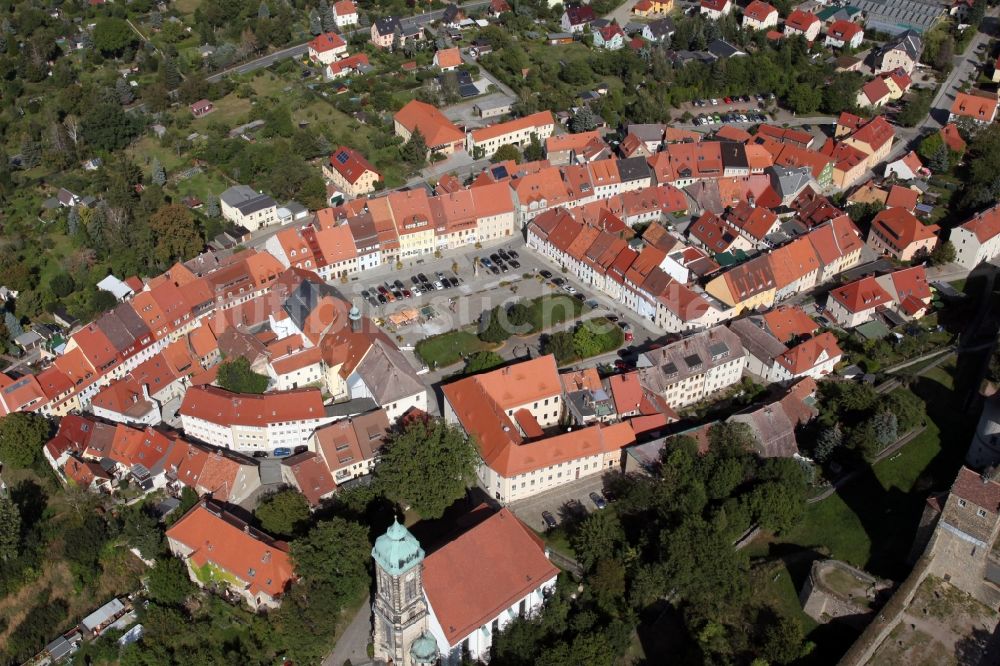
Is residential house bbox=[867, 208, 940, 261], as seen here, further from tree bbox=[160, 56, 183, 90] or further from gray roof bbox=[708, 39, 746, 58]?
tree bbox=[160, 56, 183, 90]

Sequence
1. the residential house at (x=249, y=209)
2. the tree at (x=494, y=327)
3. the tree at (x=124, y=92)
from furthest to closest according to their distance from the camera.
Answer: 1. the tree at (x=124, y=92)
2. the residential house at (x=249, y=209)
3. the tree at (x=494, y=327)

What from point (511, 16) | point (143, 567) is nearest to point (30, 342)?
point (143, 567)

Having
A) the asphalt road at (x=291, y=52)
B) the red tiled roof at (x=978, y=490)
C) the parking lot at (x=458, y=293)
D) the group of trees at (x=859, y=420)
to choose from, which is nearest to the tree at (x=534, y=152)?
the parking lot at (x=458, y=293)

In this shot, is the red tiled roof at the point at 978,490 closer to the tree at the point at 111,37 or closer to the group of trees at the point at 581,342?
the group of trees at the point at 581,342

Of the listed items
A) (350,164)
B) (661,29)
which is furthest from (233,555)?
(661,29)

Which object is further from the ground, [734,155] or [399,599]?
[399,599]

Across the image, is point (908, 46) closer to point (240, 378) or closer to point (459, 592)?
point (240, 378)

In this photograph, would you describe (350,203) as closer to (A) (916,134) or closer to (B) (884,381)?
(B) (884,381)

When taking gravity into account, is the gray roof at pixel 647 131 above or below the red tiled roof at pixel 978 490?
below
